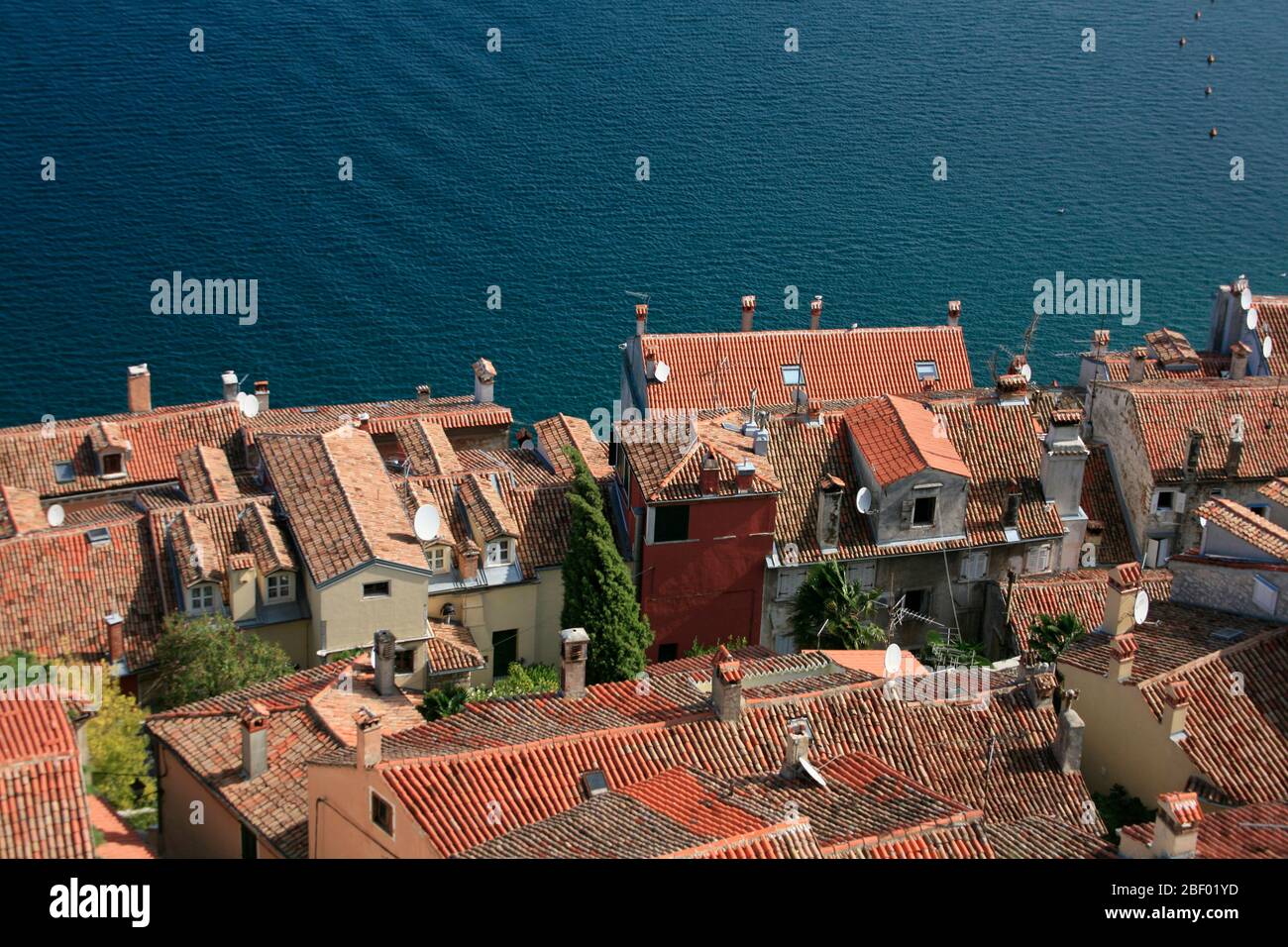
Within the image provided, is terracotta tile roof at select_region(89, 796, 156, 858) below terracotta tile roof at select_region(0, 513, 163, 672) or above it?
below

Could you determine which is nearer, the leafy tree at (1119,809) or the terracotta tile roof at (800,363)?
the leafy tree at (1119,809)

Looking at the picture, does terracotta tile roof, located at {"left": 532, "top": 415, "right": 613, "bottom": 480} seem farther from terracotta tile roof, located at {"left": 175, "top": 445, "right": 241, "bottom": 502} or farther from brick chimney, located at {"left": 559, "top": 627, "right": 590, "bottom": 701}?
brick chimney, located at {"left": 559, "top": 627, "right": 590, "bottom": 701}

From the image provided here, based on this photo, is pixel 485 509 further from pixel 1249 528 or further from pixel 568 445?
pixel 1249 528

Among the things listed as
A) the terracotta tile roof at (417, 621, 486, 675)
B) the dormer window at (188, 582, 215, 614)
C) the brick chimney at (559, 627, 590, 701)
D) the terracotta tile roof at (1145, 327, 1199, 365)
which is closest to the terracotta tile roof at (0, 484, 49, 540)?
the dormer window at (188, 582, 215, 614)

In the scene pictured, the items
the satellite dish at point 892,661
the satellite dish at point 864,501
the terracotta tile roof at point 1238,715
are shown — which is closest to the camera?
the terracotta tile roof at point 1238,715

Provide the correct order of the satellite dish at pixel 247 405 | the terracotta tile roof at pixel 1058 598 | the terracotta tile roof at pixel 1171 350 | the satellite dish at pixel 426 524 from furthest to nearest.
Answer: the terracotta tile roof at pixel 1171 350, the satellite dish at pixel 247 405, the satellite dish at pixel 426 524, the terracotta tile roof at pixel 1058 598

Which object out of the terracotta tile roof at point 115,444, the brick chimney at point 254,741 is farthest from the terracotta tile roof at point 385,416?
the brick chimney at point 254,741

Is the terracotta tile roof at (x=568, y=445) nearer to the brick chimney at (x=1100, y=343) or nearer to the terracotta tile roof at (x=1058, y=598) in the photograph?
the terracotta tile roof at (x=1058, y=598)

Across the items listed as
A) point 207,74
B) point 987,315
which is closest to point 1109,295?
point 987,315
